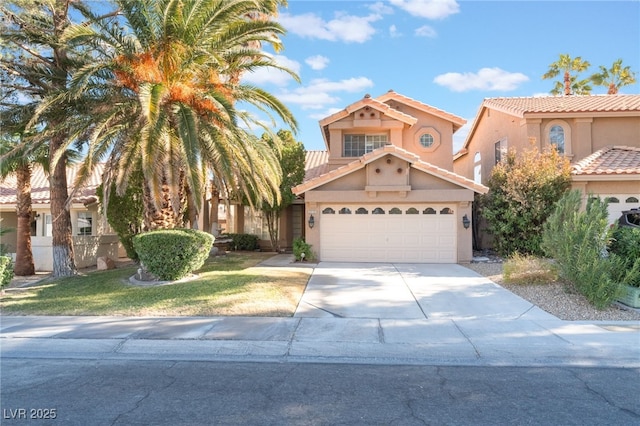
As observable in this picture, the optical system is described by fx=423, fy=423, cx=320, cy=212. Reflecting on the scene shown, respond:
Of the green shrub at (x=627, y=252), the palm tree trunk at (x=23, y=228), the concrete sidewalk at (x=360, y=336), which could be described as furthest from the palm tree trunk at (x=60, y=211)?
the green shrub at (x=627, y=252)

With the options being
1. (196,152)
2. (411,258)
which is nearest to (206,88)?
(196,152)

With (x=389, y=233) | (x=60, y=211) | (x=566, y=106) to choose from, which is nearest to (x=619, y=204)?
(x=566, y=106)

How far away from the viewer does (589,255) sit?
9.09 m

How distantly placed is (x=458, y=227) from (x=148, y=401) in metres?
13.2

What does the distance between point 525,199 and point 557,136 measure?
5.31 m

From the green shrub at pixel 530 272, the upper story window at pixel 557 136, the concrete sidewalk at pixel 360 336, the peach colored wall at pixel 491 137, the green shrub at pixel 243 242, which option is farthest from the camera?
the green shrub at pixel 243 242

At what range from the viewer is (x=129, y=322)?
317 inches

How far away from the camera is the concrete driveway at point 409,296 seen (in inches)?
340

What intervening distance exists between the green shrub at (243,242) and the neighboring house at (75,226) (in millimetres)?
5428

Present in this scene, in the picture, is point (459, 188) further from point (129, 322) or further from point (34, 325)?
point (34, 325)

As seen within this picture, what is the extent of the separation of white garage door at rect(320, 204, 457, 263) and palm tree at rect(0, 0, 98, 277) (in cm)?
895

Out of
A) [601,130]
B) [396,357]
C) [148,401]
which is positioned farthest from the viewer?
[601,130]

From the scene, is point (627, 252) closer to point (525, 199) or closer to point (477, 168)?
point (525, 199)

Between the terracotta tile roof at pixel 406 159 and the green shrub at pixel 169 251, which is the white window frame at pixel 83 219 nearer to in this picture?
the green shrub at pixel 169 251
